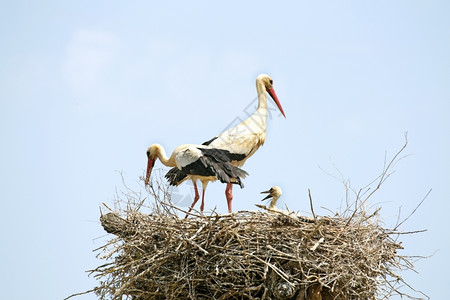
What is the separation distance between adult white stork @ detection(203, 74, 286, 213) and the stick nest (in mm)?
1628

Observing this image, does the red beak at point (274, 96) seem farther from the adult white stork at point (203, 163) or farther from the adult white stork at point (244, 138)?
the adult white stork at point (203, 163)

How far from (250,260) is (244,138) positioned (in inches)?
85.9

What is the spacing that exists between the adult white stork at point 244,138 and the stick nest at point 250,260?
163 cm

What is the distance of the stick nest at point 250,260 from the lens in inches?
233

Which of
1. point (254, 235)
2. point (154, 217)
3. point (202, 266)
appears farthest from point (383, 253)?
point (154, 217)

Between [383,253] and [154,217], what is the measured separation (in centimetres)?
193

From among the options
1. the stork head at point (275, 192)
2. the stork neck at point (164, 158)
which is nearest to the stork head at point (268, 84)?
the stork head at point (275, 192)

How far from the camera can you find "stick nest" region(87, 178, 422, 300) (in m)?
5.93

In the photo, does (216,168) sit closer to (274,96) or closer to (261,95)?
(261,95)

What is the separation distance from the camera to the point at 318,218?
636 centimetres

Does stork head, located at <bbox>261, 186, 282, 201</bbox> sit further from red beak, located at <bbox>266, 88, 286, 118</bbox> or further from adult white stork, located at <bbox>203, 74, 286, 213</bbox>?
red beak, located at <bbox>266, 88, 286, 118</bbox>

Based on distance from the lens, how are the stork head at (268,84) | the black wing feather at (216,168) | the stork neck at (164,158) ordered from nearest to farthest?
the black wing feather at (216,168)
the stork neck at (164,158)
the stork head at (268,84)

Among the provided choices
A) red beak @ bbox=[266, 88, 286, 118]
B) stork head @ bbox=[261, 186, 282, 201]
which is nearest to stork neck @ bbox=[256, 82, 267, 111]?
red beak @ bbox=[266, 88, 286, 118]

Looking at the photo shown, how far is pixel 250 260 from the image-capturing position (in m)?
5.95
